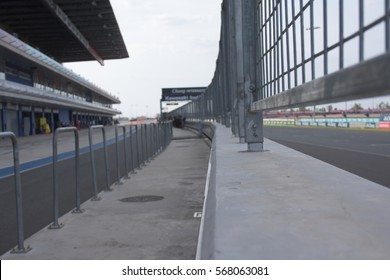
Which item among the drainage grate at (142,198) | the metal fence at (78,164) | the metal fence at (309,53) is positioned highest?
the metal fence at (309,53)

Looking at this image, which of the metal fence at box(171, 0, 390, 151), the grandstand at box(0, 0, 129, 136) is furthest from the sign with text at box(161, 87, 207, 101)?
the metal fence at box(171, 0, 390, 151)

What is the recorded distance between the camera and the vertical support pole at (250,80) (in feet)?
30.8

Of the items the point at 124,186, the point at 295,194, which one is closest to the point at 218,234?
the point at 295,194

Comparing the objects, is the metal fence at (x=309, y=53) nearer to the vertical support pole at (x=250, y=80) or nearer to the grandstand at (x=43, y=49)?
the vertical support pole at (x=250, y=80)

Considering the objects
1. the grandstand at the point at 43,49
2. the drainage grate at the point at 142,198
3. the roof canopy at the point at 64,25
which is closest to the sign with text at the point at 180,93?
Result: the roof canopy at the point at 64,25

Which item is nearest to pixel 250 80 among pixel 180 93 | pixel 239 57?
pixel 239 57

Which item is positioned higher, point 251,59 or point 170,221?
point 251,59

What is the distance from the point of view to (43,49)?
58.4 metres

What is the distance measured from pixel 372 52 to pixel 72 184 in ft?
27.3

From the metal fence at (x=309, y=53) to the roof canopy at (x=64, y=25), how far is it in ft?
102

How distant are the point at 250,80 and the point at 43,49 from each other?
5389 centimetres

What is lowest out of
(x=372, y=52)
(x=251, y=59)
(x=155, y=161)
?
(x=155, y=161)

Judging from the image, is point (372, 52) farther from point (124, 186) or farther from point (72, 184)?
point (72, 184)

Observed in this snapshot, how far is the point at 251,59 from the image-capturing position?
384 inches
